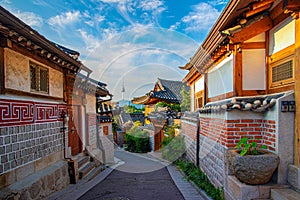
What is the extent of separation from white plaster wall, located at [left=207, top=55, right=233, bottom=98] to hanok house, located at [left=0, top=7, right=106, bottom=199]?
3833 millimetres

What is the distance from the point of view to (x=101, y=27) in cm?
805

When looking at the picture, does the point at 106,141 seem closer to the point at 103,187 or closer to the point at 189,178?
the point at 103,187

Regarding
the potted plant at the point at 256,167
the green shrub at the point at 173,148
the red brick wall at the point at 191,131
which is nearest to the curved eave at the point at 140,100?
the green shrub at the point at 173,148

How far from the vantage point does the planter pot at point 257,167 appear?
9.02 feet

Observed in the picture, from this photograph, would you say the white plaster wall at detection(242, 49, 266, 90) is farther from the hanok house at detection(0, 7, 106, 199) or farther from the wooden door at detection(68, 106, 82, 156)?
the wooden door at detection(68, 106, 82, 156)

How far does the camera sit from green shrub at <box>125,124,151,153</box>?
13250 mm

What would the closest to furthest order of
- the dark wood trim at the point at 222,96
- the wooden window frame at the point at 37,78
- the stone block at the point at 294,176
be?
1. the stone block at the point at 294,176
2. the dark wood trim at the point at 222,96
3. the wooden window frame at the point at 37,78

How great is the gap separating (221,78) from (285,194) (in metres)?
2.80

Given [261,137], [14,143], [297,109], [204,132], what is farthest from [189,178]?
[14,143]

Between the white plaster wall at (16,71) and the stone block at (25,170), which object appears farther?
the stone block at (25,170)

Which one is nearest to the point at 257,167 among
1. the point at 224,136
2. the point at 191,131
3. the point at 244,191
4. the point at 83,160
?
the point at 244,191

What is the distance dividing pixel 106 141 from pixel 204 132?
6.03 meters

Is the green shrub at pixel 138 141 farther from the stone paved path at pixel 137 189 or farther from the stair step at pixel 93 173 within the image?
the stone paved path at pixel 137 189

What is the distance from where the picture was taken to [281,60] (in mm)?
3273
